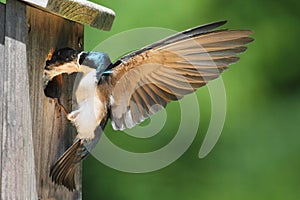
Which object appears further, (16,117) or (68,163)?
(68,163)

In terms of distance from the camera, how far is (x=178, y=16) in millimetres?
3355

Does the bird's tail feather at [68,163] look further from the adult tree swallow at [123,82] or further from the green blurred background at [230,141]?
the green blurred background at [230,141]

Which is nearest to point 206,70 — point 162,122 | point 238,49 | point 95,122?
point 238,49

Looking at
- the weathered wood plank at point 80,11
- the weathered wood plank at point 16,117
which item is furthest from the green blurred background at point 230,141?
the weathered wood plank at point 16,117

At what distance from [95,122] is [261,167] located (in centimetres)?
159

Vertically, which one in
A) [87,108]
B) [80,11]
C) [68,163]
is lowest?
[68,163]

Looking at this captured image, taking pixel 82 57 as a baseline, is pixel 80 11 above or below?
above

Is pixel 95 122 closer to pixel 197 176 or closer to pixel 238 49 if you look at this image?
pixel 238 49

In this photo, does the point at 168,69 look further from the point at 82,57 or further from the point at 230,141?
the point at 230,141

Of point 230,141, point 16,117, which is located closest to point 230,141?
point 230,141

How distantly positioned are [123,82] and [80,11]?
184mm

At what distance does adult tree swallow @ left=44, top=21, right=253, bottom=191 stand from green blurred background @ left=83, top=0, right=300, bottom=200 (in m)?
1.33

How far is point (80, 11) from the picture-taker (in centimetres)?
193

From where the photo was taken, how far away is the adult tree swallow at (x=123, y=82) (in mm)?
1827
